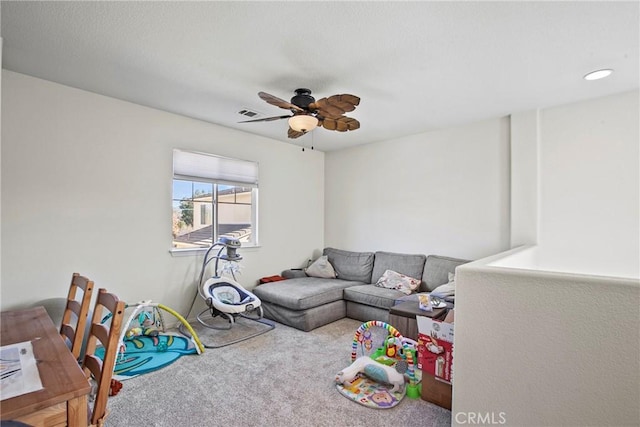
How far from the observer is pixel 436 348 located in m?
→ 2.12

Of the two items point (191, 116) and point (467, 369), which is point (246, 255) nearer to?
point (191, 116)

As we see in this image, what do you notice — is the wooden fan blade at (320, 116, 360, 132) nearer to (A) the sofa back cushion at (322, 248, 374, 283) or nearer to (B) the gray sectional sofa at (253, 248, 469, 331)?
(B) the gray sectional sofa at (253, 248, 469, 331)

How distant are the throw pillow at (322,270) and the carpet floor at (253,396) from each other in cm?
163

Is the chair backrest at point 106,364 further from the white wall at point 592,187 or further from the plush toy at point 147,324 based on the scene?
the white wall at point 592,187

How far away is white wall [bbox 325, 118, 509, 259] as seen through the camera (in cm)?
377

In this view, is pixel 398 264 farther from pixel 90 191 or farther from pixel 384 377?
pixel 90 191

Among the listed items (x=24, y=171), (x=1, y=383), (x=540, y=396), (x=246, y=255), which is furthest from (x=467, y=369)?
(x=24, y=171)

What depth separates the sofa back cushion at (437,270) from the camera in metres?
3.83

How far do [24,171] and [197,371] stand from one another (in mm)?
2255

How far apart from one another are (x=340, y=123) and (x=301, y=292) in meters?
2.03

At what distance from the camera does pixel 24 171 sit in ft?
8.68

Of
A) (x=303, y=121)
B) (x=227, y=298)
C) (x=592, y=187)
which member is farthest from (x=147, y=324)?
(x=592, y=187)

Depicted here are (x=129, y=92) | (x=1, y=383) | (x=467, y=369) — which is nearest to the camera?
(x=1, y=383)

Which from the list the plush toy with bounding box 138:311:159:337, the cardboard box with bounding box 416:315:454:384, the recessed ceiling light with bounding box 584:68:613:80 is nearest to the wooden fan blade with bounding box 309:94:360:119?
the cardboard box with bounding box 416:315:454:384
